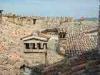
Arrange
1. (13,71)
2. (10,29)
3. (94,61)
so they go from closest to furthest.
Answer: (94,61) < (13,71) < (10,29)

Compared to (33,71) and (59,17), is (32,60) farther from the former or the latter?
(59,17)

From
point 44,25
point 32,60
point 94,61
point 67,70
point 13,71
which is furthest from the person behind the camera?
point 44,25

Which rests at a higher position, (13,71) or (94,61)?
(94,61)

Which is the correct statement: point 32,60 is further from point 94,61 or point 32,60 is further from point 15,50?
point 94,61

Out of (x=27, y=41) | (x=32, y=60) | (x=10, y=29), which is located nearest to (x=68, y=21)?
(x=10, y=29)

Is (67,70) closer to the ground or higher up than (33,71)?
higher up

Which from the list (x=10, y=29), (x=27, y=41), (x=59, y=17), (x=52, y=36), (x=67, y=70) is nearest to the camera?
(x=67, y=70)

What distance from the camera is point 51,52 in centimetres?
1634

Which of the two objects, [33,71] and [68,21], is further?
[68,21]

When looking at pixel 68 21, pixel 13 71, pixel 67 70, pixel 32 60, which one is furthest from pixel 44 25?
pixel 67 70

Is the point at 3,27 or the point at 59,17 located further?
the point at 59,17

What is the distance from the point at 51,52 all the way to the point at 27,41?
1587 millimetres

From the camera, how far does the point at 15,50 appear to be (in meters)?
16.0

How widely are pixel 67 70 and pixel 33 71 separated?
4.09 metres
